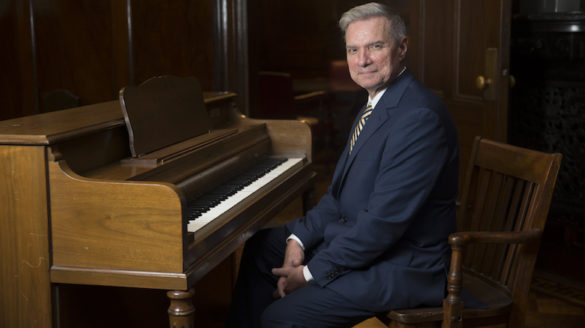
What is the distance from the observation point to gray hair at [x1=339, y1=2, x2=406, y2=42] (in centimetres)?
227

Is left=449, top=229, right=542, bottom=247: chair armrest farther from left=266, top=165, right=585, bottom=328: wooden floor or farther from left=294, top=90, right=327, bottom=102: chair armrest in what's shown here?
left=294, top=90, right=327, bottom=102: chair armrest

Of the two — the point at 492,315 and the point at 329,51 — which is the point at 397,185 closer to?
the point at 492,315

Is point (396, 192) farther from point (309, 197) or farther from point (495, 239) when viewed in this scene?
point (309, 197)

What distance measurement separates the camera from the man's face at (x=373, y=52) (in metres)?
2.27

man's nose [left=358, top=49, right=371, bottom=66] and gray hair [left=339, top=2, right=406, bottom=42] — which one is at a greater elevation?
gray hair [left=339, top=2, right=406, bottom=42]

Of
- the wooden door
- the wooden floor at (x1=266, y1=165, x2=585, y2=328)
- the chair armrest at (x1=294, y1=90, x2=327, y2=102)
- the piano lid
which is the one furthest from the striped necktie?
the chair armrest at (x1=294, y1=90, x2=327, y2=102)

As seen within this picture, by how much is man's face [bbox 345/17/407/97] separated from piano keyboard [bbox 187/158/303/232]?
0.59 meters

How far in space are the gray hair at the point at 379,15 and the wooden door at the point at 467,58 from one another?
1692 millimetres

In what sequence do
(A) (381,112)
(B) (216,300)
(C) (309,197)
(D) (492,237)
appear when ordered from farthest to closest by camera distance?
(C) (309,197), (B) (216,300), (A) (381,112), (D) (492,237)

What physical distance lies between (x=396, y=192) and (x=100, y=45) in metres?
3.28

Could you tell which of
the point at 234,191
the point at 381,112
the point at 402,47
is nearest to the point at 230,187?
the point at 234,191

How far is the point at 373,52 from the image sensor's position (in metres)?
2.29

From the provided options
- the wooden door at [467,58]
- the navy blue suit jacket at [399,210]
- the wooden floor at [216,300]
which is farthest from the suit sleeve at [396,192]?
the wooden door at [467,58]

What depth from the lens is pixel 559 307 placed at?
3625 millimetres
